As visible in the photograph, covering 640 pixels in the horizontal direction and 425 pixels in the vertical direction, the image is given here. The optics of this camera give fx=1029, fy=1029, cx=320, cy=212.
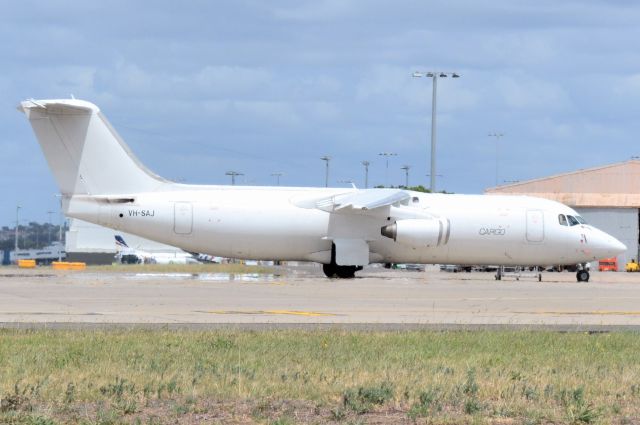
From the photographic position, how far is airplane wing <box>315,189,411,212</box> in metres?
42.6

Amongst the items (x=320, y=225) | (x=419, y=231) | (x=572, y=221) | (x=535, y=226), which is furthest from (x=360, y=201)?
(x=572, y=221)

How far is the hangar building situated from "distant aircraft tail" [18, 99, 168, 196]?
181 feet

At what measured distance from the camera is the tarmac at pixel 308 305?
21.6 meters

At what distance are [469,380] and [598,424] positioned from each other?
8.29 ft

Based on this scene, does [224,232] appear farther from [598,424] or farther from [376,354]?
[598,424]

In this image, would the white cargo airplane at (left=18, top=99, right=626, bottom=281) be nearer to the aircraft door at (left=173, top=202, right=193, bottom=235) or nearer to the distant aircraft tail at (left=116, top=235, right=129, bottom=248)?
the aircraft door at (left=173, top=202, right=193, bottom=235)

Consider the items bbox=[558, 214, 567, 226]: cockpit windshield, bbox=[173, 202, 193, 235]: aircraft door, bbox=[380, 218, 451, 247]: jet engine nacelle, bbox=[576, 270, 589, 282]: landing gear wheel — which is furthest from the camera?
bbox=[576, 270, 589, 282]: landing gear wheel

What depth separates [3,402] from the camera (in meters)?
11.0

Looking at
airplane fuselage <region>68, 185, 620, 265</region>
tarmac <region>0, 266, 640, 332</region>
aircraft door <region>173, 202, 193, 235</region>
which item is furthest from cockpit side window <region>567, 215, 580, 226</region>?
aircraft door <region>173, 202, 193, 235</region>

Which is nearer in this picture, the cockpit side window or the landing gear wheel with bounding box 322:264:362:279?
the landing gear wheel with bounding box 322:264:362:279

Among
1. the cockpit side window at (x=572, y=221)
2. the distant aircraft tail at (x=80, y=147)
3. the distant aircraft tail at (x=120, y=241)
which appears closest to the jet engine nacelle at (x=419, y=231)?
the cockpit side window at (x=572, y=221)

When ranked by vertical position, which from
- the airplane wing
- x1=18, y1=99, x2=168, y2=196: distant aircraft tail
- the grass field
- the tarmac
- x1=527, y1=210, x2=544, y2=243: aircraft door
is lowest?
the grass field

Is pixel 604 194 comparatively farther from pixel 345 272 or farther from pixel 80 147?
pixel 80 147

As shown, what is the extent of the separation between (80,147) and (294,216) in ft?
30.1
